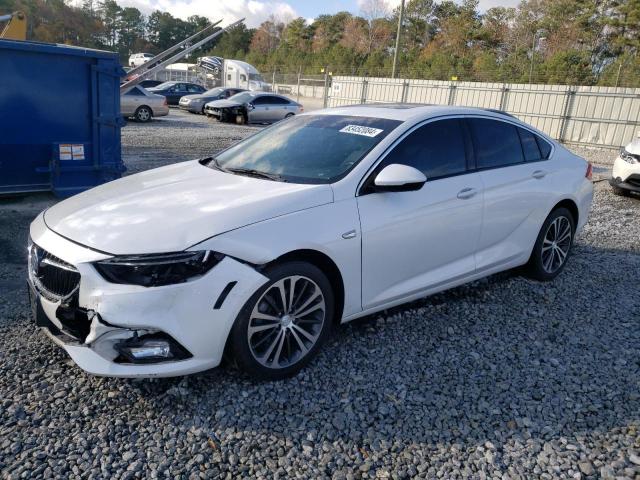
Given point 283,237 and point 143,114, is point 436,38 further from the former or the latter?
point 283,237

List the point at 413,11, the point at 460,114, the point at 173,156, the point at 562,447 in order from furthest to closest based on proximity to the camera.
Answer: the point at 413,11 < the point at 173,156 < the point at 460,114 < the point at 562,447

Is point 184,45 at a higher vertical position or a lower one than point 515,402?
higher

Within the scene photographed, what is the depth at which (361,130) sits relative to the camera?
12.9 ft

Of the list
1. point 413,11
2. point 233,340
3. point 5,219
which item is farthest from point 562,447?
point 413,11

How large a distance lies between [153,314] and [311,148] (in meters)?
1.77

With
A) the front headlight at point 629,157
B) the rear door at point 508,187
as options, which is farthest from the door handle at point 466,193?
the front headlight at point 629,157

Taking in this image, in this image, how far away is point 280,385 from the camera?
3.19 meters

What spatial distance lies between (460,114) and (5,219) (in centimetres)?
531

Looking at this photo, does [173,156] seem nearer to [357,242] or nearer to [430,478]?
[357,242]

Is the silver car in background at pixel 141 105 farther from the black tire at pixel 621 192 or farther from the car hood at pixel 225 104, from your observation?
the black tire at pixel 621 192

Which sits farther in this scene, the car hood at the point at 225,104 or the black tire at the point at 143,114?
the car hood at the point at 225,104

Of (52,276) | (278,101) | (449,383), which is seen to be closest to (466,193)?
(449,383)

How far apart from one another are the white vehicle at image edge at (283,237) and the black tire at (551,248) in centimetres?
15

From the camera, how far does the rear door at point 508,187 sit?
432cm
